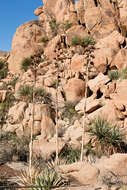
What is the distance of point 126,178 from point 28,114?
9.50 metres

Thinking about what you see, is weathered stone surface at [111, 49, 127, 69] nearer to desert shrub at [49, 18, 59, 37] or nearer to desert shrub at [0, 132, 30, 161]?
desert shrub at [0, 132, 30, 161]

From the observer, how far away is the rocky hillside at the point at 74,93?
8.31 metres

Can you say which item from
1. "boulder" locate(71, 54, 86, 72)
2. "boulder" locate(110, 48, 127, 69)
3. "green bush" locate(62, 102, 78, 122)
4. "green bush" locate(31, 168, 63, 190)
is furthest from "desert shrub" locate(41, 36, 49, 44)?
"green bush" locate(31, 168, 63, 190)

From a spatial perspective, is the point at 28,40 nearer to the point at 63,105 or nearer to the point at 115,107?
the point at 63,105

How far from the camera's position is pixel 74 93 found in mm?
17875

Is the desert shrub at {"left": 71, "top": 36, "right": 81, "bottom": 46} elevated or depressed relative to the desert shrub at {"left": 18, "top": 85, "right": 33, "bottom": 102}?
elevated

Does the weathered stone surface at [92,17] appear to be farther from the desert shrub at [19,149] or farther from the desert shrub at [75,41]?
the desert shrub at [19,149]

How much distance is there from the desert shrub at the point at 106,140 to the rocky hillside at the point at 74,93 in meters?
0.03

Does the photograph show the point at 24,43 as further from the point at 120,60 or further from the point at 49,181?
the point at 49,181

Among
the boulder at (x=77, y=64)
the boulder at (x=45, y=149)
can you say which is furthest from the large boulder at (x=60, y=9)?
the boulder at (x=45, y=149)

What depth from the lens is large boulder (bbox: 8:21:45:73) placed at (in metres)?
30.0

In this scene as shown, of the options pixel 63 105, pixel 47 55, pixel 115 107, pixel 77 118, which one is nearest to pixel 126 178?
pixel 115 107

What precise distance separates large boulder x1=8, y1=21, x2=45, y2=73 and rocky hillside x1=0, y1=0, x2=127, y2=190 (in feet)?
0.50

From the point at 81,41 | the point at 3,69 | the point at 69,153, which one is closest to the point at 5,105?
the point at 69,153
